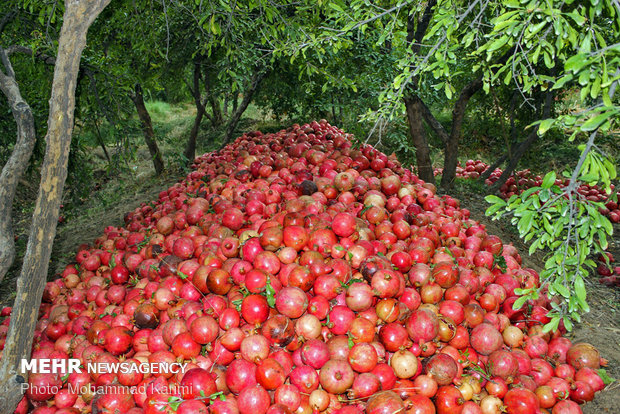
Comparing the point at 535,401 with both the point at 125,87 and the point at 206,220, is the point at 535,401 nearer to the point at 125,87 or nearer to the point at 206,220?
the point at 206,220

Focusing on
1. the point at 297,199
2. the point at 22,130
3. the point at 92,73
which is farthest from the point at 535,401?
the point at 92,73

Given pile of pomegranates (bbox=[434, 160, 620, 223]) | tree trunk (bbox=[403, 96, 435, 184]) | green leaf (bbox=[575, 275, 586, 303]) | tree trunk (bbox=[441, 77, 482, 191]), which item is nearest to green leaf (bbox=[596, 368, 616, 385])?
green leaf (bbox=[575, 275, 586, 303])

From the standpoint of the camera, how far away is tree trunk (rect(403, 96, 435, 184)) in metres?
6.20

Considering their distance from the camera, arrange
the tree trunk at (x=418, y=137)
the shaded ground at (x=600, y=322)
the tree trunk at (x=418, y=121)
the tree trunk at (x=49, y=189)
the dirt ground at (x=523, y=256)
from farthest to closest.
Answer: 1. the tree trunk at (x=418, y=137)
2. the tree trunk at (x=418, y=121)
3. the dirt ground at (x=523, y=256)
4. the shaded ground at (x=600, y=322)
5. the tree trunk at (x=49, y=189)

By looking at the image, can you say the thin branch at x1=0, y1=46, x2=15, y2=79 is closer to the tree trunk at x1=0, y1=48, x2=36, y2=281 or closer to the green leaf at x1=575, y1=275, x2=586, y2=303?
the tree trunk at x1=0, y1=48, x2=36, y2=281

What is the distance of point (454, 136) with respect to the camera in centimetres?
671

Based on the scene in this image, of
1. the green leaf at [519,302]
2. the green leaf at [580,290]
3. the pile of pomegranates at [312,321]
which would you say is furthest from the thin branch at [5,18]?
the green leaf at [580,290]

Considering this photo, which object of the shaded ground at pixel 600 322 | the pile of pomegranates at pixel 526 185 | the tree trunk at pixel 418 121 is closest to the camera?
the shaded ground at pixel 600 322

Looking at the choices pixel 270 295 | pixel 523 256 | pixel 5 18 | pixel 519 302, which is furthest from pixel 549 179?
pixel 5 18

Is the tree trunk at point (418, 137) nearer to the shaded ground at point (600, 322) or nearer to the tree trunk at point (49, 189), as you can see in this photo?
the shaded ground at point (600, 322)

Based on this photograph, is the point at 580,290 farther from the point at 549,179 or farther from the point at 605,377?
the point at 605,377

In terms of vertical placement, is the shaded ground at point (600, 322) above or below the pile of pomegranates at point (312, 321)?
below

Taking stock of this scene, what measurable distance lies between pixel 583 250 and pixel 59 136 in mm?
3156

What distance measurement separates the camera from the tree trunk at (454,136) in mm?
6441
